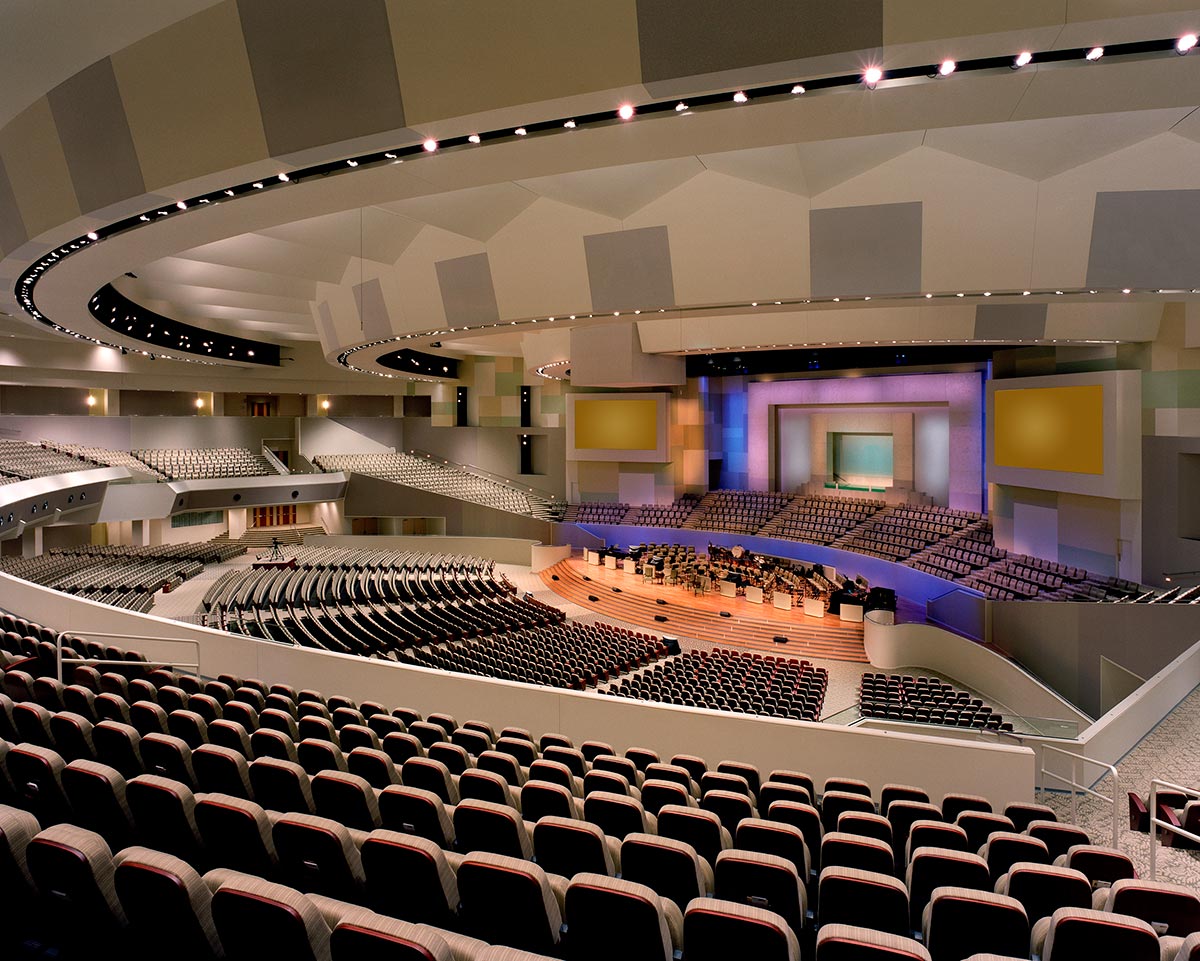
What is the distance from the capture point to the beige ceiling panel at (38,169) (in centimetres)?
614

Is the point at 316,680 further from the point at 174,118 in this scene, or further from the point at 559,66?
the point at 559,66

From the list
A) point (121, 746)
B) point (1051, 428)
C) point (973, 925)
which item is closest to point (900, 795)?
point (973, 925)

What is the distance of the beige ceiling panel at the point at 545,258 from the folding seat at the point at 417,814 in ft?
24.1

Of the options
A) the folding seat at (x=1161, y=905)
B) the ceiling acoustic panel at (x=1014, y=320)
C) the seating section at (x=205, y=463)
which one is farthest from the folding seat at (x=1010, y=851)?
the seating section at (x=205, y=463)

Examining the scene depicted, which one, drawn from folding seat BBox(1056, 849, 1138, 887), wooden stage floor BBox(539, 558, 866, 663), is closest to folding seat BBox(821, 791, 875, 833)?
folding seat BBox(1056, 849, 1138, 887)

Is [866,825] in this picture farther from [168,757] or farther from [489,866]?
[168,757]

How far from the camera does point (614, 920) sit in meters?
2.33

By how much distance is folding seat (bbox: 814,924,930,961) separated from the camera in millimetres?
2008

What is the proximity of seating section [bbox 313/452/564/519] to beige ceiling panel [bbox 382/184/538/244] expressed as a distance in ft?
60.2

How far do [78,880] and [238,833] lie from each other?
0.64 meters

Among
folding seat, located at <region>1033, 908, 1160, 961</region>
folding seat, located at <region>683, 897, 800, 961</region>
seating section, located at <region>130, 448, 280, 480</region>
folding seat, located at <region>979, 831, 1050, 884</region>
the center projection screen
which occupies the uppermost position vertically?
the center projection screen

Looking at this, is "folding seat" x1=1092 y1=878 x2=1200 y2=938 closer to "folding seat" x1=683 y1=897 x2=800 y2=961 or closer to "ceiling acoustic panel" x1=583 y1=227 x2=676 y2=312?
"folding seat" x1=683 y1=897 x2=800 y2=961

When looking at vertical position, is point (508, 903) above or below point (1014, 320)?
below

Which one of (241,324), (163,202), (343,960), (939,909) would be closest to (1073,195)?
(939,909)
